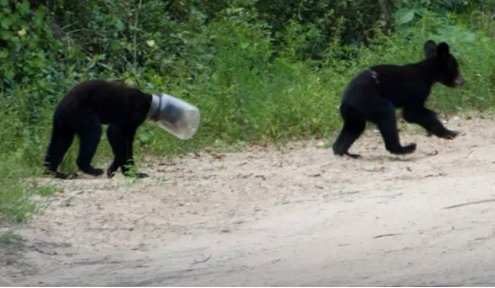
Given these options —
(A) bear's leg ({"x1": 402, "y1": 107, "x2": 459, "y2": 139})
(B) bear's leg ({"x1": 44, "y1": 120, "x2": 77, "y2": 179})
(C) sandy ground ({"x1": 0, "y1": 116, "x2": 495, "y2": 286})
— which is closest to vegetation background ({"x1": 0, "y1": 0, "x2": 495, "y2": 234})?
(B) bear's leg ({"x1": 44, "y1": 120, "x2": 77, "y2": 179})

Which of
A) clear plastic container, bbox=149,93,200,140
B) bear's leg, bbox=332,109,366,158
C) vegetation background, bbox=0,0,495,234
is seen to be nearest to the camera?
clear plastic container, bbox=149,93,200,140

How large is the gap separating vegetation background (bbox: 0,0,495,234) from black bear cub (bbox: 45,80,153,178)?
1.55ft

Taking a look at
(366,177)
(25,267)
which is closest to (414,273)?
(25,267)

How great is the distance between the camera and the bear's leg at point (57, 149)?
40.5 ft

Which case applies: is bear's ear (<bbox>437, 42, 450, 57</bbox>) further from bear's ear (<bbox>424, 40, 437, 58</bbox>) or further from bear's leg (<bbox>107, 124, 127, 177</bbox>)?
bear's leg (<bbox>107, 124, 127, 177</bbox>)

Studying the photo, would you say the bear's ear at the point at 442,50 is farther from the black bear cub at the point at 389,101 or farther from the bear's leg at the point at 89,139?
the bear's leg at the point at 89,139

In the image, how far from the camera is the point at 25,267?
8.66 meters

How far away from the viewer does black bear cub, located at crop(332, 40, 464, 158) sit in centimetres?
1270

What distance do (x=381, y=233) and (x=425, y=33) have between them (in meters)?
8.40

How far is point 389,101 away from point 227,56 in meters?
4.29

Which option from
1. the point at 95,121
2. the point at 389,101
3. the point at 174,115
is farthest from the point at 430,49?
the point at 95,121

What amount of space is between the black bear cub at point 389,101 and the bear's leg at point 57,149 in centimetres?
282

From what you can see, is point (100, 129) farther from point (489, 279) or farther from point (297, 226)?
point (489, 279)

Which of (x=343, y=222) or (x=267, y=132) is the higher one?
(x=343, y=222)
